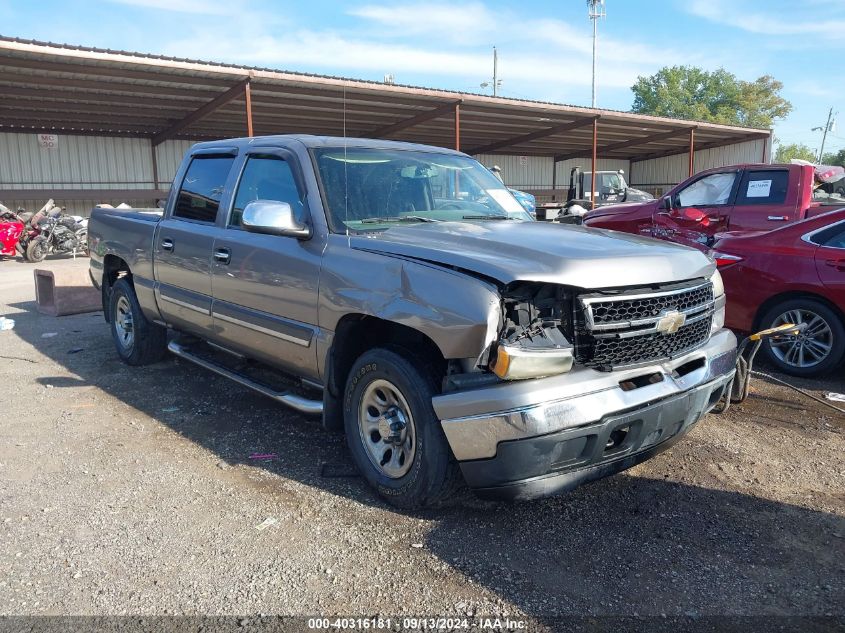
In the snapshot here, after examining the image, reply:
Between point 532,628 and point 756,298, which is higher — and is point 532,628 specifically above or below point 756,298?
below

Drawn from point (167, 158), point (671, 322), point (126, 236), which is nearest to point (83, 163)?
point (167, 158)

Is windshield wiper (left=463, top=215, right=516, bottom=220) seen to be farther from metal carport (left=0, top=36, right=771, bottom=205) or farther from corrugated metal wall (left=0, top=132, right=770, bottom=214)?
corrugated metal wall (left=0, top=132, right=770, bottom=214)

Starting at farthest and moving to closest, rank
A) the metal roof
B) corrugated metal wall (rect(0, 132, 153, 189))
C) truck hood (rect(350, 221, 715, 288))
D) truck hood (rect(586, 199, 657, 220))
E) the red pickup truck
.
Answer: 1. corrugated metal wall (rect(0, 132, 153, 189))
2. the metal roof
3. truck hood (rect(586, 199, 657, 220))
4. the red pickup truck
5. truck hood (rect(350, 221, 715, 288))

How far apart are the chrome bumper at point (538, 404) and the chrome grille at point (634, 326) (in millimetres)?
85

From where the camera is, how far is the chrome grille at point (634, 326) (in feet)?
10.0

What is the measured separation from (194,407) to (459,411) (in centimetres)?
298

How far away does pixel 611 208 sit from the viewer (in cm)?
976

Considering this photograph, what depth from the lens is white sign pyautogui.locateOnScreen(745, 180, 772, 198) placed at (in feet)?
28.1

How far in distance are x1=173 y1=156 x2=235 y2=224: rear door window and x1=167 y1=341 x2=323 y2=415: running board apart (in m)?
1.06

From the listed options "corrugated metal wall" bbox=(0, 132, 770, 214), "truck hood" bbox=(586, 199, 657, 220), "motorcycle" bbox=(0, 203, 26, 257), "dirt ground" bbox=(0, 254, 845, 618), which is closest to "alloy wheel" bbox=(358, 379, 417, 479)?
"dirt ground" bbox=(0, 254, 845, 618)

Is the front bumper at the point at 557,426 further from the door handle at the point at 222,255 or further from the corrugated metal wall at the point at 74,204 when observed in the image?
the corrugated metal wall at the point at 74,204

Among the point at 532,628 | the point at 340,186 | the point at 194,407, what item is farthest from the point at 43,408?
the point at 532,628

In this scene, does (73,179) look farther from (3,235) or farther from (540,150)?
(540,150)

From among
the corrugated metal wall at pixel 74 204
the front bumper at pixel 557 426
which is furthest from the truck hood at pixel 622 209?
the corrugated metal wall at pixel 74 204
